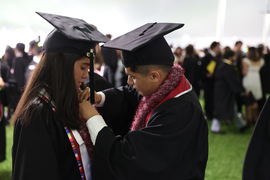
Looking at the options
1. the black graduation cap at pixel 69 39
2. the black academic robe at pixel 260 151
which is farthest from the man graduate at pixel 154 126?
the black academic robe at pixel 260 151

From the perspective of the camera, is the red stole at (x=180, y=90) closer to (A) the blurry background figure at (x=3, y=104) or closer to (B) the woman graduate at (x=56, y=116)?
(B) the woman graduate at (x=56, y=116)

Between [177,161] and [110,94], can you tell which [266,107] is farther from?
[110,94]

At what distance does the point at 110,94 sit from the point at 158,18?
8.61m

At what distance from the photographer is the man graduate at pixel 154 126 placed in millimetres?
1181

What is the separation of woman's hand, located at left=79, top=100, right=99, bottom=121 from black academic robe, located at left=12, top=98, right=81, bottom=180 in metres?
0.15

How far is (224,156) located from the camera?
3.98m

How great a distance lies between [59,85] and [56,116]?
6.4 inches

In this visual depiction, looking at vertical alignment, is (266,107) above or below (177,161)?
above

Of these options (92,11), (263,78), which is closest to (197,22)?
(92,11)

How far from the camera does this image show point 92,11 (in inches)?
319

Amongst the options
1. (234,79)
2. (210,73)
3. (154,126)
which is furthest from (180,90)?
(210,73)

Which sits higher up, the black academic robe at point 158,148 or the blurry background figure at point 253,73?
the black academic robe at point 158,148

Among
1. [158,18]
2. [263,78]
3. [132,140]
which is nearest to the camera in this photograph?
[132,140]

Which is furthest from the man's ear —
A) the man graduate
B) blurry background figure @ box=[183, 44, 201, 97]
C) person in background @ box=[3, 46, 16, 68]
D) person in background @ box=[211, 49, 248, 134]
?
person in background @ box=[3, 46, 16, 68]
